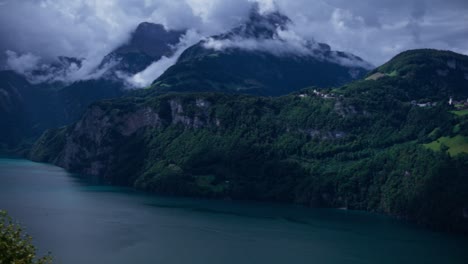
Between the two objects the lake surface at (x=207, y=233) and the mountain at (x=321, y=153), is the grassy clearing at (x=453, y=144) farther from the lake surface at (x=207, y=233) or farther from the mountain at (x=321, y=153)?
the lake surface at (x=207, y=233)

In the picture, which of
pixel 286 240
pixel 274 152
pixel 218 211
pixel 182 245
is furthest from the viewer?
pixel 274 152

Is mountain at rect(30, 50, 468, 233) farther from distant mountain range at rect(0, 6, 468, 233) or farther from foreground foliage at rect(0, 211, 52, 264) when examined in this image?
foreground foliage at rect(0, 211, 52, 264)

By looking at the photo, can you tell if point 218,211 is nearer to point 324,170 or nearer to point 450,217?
point 324,170

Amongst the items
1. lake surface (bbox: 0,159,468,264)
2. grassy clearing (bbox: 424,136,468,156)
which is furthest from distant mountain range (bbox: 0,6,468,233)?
lake surface (bbox: 0,159,468,264)

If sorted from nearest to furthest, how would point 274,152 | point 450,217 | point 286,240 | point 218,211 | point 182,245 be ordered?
1. point 182,245
2. point 286,240
3. point 450,217
4. point 218,211
5. point 274,152

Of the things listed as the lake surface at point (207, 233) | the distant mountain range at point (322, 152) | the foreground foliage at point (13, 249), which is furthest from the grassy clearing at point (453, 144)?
the foreground foliage at point (13, 249)

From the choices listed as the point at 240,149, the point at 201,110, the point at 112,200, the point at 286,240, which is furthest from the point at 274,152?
the point at 286,240
